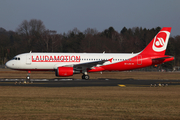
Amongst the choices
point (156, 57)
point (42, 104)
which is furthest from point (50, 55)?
point (42, 104)

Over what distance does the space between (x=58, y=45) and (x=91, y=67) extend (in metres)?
59.5

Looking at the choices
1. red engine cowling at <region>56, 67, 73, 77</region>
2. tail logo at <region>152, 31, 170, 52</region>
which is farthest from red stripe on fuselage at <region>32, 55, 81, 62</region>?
tail logo at <region>152, 31, 170, 52</region>

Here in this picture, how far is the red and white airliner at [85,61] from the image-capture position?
3528cm

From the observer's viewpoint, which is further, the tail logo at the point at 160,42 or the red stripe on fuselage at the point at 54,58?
the tail logo at the point at 160,42

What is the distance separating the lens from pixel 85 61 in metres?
36.6

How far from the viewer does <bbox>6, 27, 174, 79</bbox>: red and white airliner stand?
35281 mm

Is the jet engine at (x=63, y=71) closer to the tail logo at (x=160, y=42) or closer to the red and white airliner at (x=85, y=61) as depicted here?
the red and white airliner at (x=85, y=61)

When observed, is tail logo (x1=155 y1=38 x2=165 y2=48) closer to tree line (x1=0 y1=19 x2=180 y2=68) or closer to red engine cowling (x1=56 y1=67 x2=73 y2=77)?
red engine cowling (x1=56 y1=67 x2=73 y2=77)

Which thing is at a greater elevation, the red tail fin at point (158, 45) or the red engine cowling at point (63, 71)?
the red tail fin at point (158, 45)

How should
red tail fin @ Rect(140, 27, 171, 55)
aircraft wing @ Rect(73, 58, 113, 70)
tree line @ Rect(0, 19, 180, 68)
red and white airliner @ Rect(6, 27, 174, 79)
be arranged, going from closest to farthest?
aircraft wing @ Rect(73, 58, 113, 70), red and white airliner @ Rect(6, 27, 174, 79), red tail fin @ Rect(140, 27, 171, 55), tree line @ Rect(0, 19, 180, 68)

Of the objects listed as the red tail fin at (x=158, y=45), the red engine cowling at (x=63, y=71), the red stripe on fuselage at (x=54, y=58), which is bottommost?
the red engine cowling at (x=63, y=71)

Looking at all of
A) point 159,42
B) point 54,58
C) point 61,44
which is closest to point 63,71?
point 54,58

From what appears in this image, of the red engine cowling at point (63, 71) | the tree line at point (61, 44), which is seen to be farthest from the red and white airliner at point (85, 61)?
the tree line at point (61, 44)

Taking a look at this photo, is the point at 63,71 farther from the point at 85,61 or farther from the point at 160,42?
the point at 160,42
